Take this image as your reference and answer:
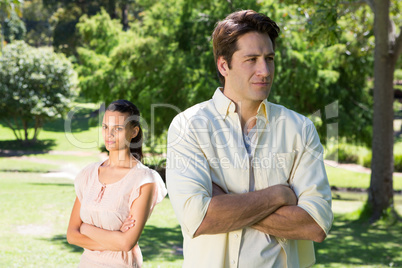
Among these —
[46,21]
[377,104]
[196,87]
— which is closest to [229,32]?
[377,104]

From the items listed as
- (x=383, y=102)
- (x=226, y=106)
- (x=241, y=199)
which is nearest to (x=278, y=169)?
(x=241, y=199)

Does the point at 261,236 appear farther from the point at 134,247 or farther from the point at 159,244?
the point at 159,244

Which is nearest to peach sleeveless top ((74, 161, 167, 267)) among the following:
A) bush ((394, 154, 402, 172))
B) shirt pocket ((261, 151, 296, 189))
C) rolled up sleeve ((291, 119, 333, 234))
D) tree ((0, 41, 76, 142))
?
shirt pocket ((261, 151, 296, 189))

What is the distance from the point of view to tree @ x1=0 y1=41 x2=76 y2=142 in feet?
91.1

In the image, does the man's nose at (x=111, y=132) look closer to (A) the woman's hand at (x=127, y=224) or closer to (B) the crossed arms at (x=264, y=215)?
(A) the woman's hand at (x=127, y=224)

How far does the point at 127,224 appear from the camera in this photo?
10.4 ft

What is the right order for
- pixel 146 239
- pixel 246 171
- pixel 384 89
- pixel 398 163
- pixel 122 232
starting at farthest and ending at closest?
pixel 398 163, pixel 384 89, pixel 146 239, pixel 122 232, pixel 246 171

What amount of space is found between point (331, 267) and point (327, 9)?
168 inches

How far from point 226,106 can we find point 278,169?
424 millimetres

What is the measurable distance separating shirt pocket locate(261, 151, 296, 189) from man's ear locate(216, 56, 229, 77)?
0.53 m

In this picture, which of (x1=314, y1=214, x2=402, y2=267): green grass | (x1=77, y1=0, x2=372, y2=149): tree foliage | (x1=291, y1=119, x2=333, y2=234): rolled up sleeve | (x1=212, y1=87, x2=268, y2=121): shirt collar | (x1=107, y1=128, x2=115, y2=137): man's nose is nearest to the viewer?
(x1=291, y1=119, x2=333, y2=234): rolled up sleeve

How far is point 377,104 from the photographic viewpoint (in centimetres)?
1062

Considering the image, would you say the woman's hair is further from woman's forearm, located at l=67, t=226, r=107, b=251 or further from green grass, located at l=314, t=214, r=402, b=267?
green grass, located at l=314, t=214, r=402, b=267

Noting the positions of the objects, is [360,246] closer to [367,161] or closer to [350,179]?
[350,179]
